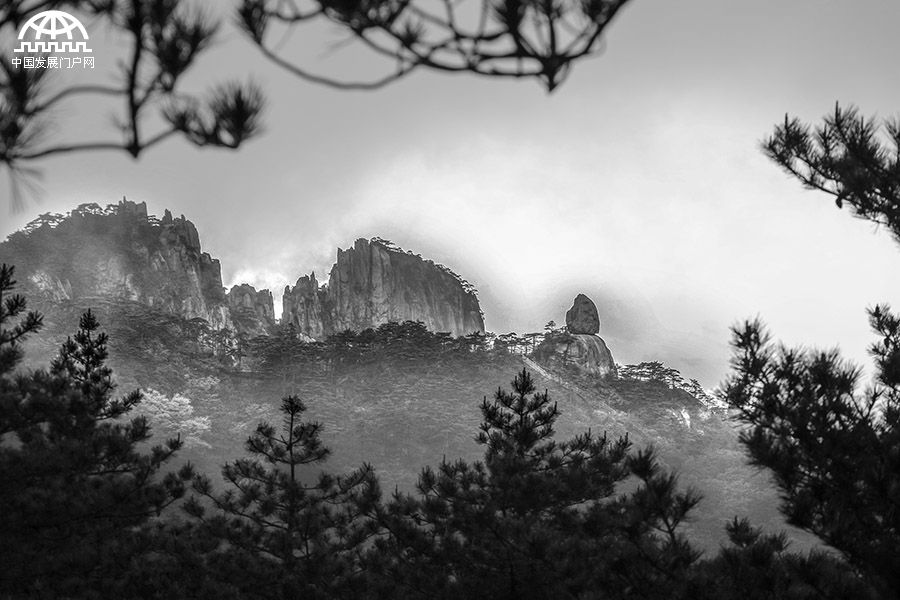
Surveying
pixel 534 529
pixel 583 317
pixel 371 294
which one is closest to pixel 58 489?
pixel 534 529

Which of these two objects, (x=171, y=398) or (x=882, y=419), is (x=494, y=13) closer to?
(x=882, y=419)

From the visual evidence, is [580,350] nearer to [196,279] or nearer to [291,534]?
[196,279]

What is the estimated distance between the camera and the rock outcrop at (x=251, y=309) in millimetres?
42625

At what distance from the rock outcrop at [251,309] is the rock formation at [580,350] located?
1777 cm

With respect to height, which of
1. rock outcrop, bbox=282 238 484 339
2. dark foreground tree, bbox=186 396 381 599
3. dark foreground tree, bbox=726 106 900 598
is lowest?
dark foreground tree, bbox=186 396 381 599

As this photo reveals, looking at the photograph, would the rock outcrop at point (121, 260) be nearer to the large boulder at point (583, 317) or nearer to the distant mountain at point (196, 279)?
the distant mountain at point (196, 279)

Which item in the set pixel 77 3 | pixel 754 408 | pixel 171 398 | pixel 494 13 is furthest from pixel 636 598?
pixel 171 398

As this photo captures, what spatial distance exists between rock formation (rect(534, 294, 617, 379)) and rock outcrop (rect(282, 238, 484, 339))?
1271 cm

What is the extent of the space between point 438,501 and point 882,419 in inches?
177

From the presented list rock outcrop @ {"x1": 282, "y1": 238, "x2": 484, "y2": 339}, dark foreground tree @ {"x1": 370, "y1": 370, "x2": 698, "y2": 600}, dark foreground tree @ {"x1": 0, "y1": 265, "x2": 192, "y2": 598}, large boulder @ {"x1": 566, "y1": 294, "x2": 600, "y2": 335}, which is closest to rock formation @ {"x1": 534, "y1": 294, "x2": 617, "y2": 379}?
large boulder @ {"x1": 566, "y1": 294, "x2": 600, "y2": 335}

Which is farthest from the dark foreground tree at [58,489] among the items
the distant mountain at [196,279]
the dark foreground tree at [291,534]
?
the distant mountain at [196,279]

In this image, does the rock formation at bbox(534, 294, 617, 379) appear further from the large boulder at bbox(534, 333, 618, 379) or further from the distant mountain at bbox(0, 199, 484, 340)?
the distant mountain at bbox(0, 199, 484, 340)

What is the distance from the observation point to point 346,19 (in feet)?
6.04

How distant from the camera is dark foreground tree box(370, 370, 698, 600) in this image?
3916 millimetres
